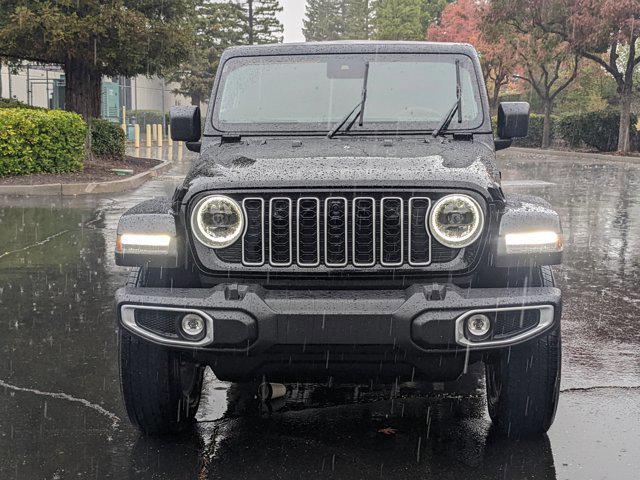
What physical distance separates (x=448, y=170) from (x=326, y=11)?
363 feet

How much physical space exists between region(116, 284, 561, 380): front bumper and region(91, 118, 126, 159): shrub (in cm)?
2005

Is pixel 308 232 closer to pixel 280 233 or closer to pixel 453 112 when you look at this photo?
pixel 280 233

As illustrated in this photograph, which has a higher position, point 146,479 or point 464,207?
point 464,207

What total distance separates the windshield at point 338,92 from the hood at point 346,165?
0.28m

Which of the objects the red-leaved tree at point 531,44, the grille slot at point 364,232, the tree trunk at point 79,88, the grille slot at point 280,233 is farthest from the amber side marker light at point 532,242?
the red-leaved tree at point 531,44

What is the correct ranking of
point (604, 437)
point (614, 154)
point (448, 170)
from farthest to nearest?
point (614, 154), point (604, 437), point (448, 170)

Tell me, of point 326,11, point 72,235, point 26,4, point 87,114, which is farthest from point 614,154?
point 326,11

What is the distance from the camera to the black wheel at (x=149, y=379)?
13.2 ft

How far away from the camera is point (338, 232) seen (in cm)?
388

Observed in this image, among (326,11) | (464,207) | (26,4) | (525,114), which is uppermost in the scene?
(326,11)

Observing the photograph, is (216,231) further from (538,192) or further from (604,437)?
(538,192)

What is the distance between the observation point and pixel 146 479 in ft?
12.7

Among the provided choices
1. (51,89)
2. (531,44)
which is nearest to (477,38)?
(531,44)

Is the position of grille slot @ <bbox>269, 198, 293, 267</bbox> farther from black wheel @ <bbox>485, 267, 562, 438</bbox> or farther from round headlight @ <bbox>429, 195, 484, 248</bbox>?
black wheel @ <bbox>485, 267, 562, 438</bbox>
